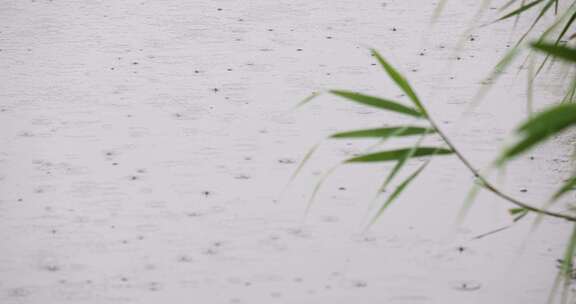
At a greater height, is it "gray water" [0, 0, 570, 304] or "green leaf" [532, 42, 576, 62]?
"gray water" [0, 0, 570, 304]

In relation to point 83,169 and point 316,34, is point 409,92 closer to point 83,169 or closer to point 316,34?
point 83,169

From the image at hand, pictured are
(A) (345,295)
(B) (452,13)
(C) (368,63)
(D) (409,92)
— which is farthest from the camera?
(B) (452,13)

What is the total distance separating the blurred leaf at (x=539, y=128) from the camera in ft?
2.24

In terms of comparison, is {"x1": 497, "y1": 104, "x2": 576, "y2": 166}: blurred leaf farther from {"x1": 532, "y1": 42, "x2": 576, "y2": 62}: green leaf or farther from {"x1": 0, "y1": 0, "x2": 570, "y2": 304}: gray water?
{"x1": 0, "y1": 0, "x2": 570, "y2": 304}: gray water

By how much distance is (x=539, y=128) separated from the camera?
69 centimetres

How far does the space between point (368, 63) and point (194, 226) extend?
1209 mm

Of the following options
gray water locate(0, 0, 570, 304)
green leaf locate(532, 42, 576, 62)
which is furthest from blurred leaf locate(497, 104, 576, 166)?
gray water locate(0, 0, 570, 304)

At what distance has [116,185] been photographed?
2.08m

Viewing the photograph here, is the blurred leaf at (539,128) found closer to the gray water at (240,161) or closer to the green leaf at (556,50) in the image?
the green leaf at (556,50)

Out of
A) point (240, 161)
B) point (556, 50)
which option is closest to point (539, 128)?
point (556, 50)

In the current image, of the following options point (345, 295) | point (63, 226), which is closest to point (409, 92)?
point (345, 295)

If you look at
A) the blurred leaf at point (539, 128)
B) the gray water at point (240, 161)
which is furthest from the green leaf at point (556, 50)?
the gray water at point (240, 161)

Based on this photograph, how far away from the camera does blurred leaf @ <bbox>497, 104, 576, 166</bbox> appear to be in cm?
68

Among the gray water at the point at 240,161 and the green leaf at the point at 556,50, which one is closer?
the green leaf at the point at 556,50
